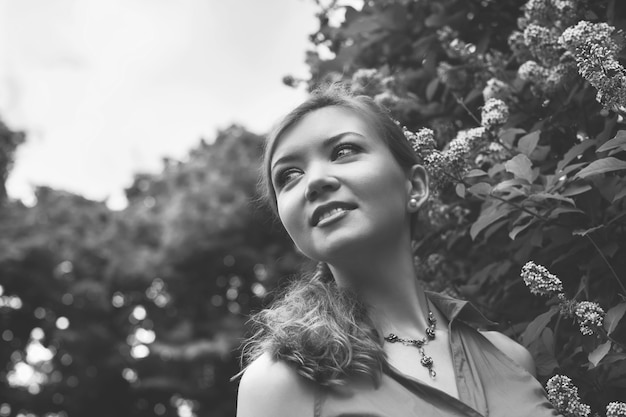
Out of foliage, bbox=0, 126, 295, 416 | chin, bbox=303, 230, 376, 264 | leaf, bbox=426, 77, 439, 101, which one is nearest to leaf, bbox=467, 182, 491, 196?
chin, bbox=303, 230, 376, 264

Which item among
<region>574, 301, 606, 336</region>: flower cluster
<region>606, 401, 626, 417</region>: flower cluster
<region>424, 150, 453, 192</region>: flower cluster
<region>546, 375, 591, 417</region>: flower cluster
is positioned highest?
<region>424, 150, 453, 192</region>: flower cluster

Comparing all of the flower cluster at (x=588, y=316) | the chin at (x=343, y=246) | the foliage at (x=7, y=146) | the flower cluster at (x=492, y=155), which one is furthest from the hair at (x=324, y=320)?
the foliage at (x=7, y=146)

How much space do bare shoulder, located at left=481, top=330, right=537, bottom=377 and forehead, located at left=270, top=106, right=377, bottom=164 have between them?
1.92ft

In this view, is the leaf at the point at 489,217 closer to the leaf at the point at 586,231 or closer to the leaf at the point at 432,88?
the leaf at the point at 586,231

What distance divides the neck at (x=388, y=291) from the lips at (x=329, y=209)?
14cm

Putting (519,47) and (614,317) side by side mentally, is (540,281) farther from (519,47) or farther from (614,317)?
(519,47)

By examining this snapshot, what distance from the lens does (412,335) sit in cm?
162

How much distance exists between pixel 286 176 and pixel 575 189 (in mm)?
733

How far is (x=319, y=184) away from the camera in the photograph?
5.10 ft

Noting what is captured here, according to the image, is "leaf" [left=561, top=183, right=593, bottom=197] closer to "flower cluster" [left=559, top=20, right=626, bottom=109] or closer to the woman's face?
"flower cluster" [left=559, top=20, right=626, bottom=109]

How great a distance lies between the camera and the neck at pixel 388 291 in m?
1.61

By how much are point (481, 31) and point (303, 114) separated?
1.11 meters

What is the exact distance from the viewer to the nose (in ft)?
5.08

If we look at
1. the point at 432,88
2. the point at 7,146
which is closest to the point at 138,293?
the point at 7,146
